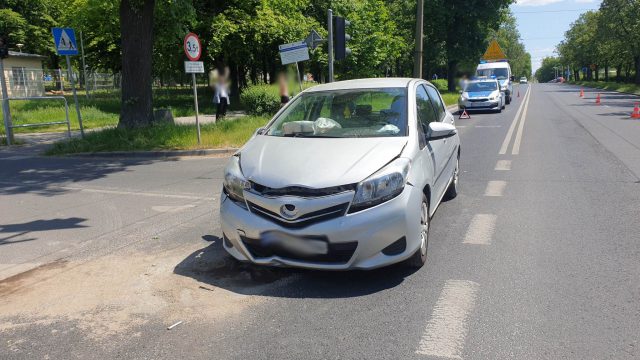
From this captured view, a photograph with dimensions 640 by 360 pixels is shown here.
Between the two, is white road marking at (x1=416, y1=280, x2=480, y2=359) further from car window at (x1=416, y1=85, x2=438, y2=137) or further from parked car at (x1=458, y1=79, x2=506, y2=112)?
parked car at (x1=458, y1=79, x2=506, y2=112)

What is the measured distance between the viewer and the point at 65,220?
652 centimetres

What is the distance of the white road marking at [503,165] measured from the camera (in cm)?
914

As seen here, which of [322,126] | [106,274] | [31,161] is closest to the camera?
[106,274]

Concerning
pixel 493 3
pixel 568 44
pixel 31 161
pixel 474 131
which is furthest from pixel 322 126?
pixel 568 44

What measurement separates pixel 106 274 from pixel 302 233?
2.01 metres

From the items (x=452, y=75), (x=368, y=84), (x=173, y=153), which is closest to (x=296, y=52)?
(x=173, y=153)

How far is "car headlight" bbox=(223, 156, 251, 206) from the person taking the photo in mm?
4098

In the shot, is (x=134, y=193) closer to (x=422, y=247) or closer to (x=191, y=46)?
(x=422, y=247)

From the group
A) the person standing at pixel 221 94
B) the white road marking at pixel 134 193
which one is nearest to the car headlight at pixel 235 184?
the white road marking at pixel 134 193

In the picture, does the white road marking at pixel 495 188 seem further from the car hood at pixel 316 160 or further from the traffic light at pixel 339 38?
the traffic light at pixel 339 38

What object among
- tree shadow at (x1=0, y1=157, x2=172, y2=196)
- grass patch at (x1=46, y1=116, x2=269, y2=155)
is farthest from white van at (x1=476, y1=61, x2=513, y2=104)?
tree shadow at (x1=0, y1=157, x2=172, y2=196)

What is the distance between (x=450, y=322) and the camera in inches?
135

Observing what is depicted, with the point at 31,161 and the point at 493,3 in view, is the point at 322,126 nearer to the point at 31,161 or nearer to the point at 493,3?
the point at 31,161

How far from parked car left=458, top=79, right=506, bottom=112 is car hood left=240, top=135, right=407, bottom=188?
19428 millimetres
